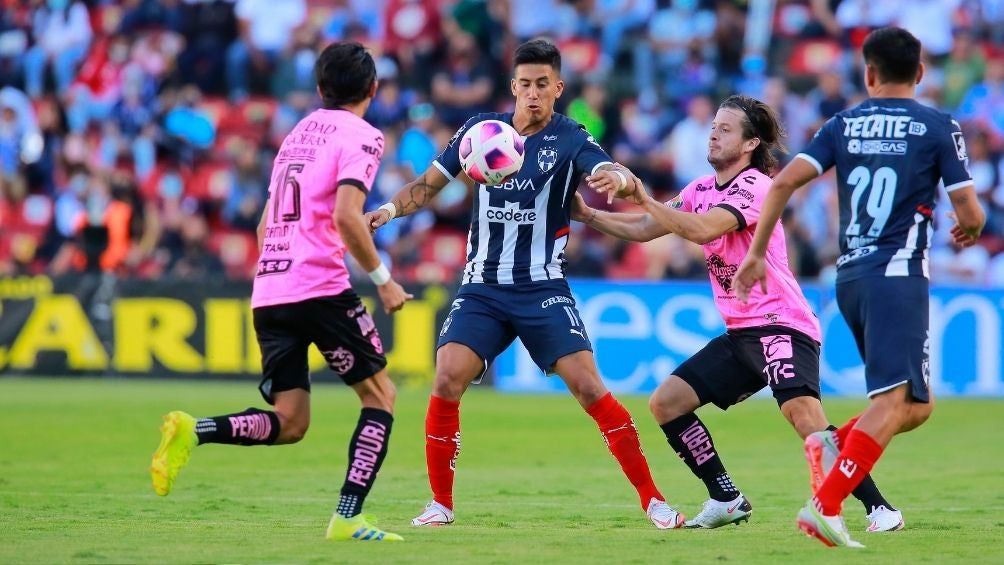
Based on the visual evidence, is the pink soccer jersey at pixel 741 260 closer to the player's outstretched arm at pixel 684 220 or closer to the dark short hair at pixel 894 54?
the player's outstretched arm at pixel 684 220

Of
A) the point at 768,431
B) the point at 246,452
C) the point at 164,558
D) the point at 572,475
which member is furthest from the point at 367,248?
the point at 768,431

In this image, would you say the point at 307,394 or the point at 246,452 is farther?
the point at 246,452

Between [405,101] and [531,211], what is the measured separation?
13749 mm

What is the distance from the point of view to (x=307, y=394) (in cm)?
802

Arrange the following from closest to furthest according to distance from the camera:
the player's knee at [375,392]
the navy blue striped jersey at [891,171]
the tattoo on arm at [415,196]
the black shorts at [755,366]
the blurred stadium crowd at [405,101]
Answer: the navy blue striped jersey at [891,171], the player's knee at [375,392], the black shorts at [755,366], the tattoo on arm at [415,196], the blurred stadium crowd at [405,101]

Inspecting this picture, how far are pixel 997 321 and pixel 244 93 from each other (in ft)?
40.7

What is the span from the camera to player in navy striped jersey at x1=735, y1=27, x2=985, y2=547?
7.21 metres

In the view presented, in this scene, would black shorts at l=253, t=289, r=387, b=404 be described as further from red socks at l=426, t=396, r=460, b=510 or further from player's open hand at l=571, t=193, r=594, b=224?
player's open hand at l=571, t=193, r=594, b=224

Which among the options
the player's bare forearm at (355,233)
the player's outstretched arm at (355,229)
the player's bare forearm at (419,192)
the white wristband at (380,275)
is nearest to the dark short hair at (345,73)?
the player's outstretched arm at (355,229)

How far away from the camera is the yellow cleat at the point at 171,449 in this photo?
25.0 feet

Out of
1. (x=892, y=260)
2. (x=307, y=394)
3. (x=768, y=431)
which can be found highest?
(x=892, y=260)

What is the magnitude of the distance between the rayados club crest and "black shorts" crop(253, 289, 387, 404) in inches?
59.9

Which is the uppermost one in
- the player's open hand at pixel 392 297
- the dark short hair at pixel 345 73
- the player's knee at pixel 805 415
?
the dark short hair at pixel 345 73

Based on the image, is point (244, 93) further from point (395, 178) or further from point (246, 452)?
point (246, 452)
